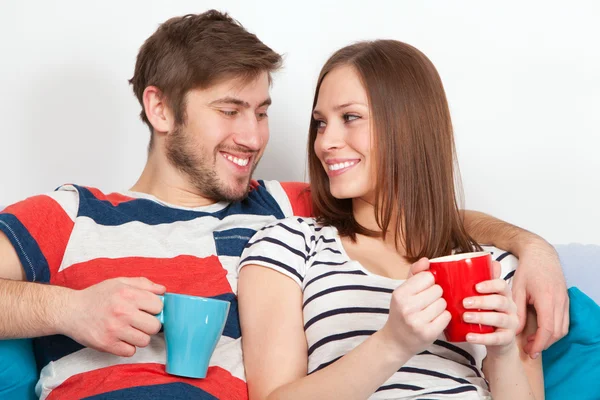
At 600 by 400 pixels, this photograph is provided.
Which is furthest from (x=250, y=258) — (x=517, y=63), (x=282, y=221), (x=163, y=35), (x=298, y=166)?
(x=517, y=63)

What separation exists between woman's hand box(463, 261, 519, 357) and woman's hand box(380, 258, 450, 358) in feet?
0.17

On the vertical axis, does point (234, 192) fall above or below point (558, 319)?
above

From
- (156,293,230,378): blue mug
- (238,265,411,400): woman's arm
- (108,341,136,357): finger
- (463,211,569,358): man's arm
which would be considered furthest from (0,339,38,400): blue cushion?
(463,211,569,358): man's arm

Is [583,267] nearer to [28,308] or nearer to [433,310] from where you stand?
[433,310]

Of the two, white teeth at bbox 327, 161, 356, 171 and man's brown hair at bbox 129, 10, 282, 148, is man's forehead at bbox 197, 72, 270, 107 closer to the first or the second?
man's brown hair at bbox 129, 10, 282, 148

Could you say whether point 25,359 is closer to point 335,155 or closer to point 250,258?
point 250,258

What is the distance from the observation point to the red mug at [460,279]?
1250 millimetres

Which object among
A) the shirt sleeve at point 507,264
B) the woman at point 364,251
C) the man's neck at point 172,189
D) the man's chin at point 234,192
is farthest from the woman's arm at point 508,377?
the man's neck at point 172,189

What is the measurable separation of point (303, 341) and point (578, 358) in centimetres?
59

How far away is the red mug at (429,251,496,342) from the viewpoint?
1250 millimetres

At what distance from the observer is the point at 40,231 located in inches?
66.3

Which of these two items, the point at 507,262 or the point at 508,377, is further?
the point at 507,262

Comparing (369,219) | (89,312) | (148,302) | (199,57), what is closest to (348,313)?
(369,219)

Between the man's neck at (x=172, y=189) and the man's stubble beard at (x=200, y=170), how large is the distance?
0.05 ft
